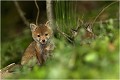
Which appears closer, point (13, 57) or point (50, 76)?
point (50, 76)

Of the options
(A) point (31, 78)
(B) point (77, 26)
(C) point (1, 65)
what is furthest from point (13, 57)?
(A) point (31, 78)

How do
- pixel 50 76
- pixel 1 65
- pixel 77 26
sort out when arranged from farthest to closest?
pixel 1 65, pixel 77 26, pixel 50 76

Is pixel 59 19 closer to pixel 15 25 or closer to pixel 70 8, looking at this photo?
pixel 70 8

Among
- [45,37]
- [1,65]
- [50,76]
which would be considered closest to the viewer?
[50,76]

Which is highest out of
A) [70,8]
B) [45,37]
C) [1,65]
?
[70,8]

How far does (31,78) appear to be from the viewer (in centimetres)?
460

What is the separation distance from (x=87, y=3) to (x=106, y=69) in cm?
1475

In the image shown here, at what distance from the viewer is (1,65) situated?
13.4 metres

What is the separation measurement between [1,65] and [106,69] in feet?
30.8

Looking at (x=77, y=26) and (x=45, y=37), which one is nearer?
(x=77, y=26)

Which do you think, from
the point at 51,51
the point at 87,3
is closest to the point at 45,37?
the point at 51,51

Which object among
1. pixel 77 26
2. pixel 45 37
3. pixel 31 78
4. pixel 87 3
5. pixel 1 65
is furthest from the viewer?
pixel 87 3

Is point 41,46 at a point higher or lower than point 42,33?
lower

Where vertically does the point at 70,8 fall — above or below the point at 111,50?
above
